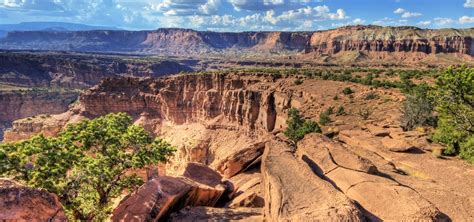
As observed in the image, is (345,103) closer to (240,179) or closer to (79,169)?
(240,179)

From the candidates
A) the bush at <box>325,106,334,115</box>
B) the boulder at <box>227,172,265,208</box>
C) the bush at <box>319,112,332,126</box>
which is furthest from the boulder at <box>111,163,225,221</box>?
the bush at <box>325,106,334,115</box>

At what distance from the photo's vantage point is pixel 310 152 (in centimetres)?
2408

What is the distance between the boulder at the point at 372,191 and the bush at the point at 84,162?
1077cm

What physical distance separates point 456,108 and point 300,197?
18808 mm

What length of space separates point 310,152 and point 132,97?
62930mm

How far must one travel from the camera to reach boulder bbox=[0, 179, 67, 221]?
13.8 metres

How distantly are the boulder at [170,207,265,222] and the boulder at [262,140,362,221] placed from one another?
9.17 ft

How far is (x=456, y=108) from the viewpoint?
28688 millimetres

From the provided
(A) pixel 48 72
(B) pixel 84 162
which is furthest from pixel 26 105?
(B) pixel 84 162

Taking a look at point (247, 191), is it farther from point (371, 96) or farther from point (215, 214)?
point (371, 96)

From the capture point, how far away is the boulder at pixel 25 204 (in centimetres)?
1384

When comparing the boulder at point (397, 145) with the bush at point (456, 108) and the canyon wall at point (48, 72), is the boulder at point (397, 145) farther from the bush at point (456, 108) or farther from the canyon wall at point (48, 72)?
the canyon wall at point (48, 72)

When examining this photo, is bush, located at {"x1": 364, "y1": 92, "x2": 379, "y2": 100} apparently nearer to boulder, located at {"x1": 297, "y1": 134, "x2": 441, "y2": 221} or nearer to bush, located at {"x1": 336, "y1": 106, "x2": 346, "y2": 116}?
bush, located at {"x1": 336, "y1": 106, "x2": 346, "y2": 116}

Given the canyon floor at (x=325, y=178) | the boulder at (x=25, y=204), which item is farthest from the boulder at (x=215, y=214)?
the boulder at (x=25, y=204)
